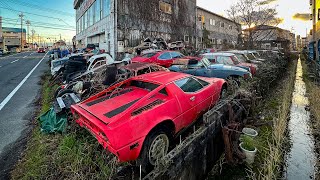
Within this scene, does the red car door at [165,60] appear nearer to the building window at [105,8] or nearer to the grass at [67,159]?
the building window at [105,8]

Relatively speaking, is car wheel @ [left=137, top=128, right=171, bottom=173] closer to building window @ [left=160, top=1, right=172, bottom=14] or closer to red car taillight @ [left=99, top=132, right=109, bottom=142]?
red car taillight @ [left=99, top=132, right=109, bottom=142]

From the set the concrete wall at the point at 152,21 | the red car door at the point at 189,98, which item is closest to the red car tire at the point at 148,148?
the red car door at the point at 189,98

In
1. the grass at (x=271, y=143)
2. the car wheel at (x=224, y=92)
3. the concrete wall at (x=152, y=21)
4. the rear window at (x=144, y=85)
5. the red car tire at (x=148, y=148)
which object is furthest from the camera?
the concrete wall at (x=152, y=21)

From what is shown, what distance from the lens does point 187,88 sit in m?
4.74

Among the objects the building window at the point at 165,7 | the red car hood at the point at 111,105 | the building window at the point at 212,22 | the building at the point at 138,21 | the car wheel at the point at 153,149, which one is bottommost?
the car wheel at the point at 153,149

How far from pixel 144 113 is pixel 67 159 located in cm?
172

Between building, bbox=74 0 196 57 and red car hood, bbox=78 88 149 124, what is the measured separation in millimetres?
12506

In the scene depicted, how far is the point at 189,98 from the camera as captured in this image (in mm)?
4559

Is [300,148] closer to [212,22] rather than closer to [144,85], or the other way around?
[144,85]

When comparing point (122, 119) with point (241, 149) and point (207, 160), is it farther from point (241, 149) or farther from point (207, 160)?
point (241, 149)

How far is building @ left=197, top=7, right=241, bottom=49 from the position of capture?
2771 cm

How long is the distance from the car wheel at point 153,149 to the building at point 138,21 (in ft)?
44.9

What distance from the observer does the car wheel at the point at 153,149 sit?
3551 mm

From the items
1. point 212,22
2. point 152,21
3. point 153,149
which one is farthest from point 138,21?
point 212,22
